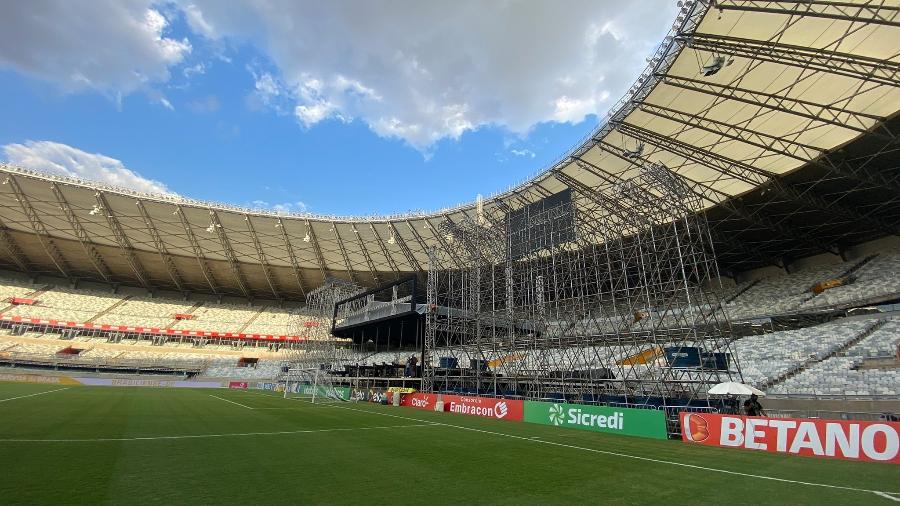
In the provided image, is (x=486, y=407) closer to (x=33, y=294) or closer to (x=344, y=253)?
(x=344, y=253)

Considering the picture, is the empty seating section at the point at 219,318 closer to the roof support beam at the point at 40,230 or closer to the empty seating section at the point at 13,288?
the roof support beam at the point at 40,230

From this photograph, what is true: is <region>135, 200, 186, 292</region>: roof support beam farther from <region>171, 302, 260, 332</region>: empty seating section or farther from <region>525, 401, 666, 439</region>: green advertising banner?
<region>525, 401, 666, 439</region>: green advertising banner

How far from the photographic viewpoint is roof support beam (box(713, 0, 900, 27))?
1500 centimetres

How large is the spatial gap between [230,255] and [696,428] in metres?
57.1

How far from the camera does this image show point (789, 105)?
21219 millimetres

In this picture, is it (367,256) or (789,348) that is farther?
(367,256)

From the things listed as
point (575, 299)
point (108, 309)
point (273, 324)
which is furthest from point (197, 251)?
point (575, 299)

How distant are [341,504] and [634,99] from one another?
2432 cm

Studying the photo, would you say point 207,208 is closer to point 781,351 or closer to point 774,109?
point 774,109

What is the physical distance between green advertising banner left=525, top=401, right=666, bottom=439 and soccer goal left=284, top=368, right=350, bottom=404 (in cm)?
1842

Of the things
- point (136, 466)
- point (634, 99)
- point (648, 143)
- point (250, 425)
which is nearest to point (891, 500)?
point (136, 466)

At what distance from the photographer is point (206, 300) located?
68.6 m

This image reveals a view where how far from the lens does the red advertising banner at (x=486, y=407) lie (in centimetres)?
2108

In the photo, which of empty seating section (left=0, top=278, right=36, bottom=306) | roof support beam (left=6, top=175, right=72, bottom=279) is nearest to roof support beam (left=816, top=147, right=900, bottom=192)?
roof support beam (left=6, top=175, right=72, bottom=279)
